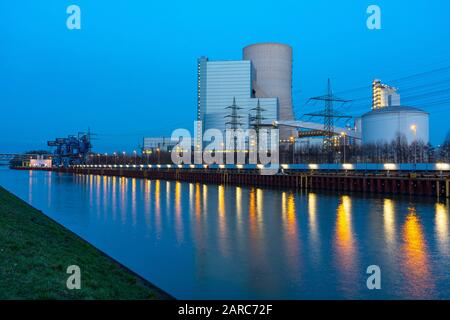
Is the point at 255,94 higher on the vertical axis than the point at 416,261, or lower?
higher

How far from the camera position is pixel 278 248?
16.5m

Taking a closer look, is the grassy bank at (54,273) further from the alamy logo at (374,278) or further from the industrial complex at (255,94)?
the industrial complex at (255,94)

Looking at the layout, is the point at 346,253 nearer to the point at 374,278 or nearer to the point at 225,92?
the point at 374,278

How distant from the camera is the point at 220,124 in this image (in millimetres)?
148875

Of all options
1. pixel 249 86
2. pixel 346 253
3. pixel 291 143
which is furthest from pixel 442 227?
pixel 249 86

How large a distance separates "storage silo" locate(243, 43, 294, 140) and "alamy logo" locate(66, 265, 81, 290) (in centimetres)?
15144

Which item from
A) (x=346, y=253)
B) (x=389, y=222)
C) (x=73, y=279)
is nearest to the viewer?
(x=73, y=279)

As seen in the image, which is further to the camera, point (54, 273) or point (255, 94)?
point (255, 94)

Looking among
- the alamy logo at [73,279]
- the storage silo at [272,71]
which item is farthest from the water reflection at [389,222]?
the storage silo at [272,71]

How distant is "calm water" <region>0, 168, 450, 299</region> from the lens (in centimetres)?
Answer: 1137

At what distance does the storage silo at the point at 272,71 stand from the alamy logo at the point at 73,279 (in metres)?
151

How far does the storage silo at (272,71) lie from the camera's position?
160 meters

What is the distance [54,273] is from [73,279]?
583 millimetres
